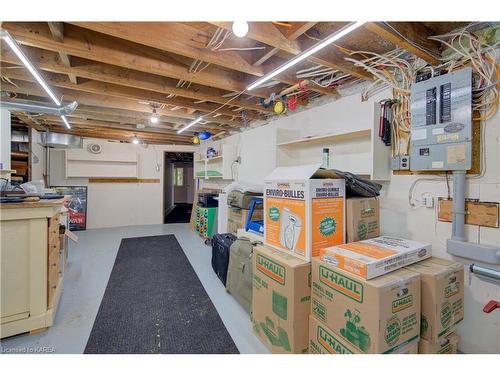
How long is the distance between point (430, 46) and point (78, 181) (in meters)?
7.05

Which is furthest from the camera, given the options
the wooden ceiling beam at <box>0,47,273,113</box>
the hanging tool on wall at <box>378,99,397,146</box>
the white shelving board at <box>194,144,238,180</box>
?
the white shelving board at <box>194,144,238,180</box>

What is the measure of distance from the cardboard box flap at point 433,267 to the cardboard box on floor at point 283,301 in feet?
2.08

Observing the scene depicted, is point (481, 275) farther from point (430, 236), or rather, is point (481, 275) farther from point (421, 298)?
point (421, 298)

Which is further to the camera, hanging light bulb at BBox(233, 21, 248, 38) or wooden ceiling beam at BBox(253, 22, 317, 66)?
wooden ceiling beam at BBox(253, 22, 317, 66)

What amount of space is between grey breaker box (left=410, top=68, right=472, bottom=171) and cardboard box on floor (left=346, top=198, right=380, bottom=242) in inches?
19.5

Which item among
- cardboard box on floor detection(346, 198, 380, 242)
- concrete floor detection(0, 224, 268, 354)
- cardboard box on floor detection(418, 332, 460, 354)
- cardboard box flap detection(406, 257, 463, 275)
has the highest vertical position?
cardboard box on floor detection(346, 198, 380, 242)

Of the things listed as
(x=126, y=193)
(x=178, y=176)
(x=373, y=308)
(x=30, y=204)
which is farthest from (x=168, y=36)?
(x=178, y=176)

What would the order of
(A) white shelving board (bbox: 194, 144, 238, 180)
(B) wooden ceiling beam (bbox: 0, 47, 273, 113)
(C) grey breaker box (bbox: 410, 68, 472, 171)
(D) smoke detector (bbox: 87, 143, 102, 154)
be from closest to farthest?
(C) grey breaker box (bbox: 410, 68, 472, 171)
(B) wooden ceiling beam (bbox: 0, 47, 273, 113)
(A) white shelving board (bbox: 194, 144, 238, 180)
(D) smoke detector (bbox: 87, 143, 102, 154)

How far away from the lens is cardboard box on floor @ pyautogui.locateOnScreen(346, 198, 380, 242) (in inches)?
65.9

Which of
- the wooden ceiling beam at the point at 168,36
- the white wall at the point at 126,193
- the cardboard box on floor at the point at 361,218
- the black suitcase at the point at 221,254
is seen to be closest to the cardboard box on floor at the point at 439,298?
the cardboard box on floor at the point at 361,218

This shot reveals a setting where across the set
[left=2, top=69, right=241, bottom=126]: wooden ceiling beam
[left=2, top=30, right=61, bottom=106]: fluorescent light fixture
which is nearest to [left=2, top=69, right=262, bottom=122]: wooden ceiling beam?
[left=2, top=69, right=241, bottom=126]: wooden ceiling beam

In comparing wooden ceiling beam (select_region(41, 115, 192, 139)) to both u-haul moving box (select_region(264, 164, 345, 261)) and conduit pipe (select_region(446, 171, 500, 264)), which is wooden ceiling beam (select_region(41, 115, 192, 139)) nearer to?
u-haul moving box (select_region(264, 164, 345, 261))

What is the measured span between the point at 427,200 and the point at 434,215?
0.12 m
